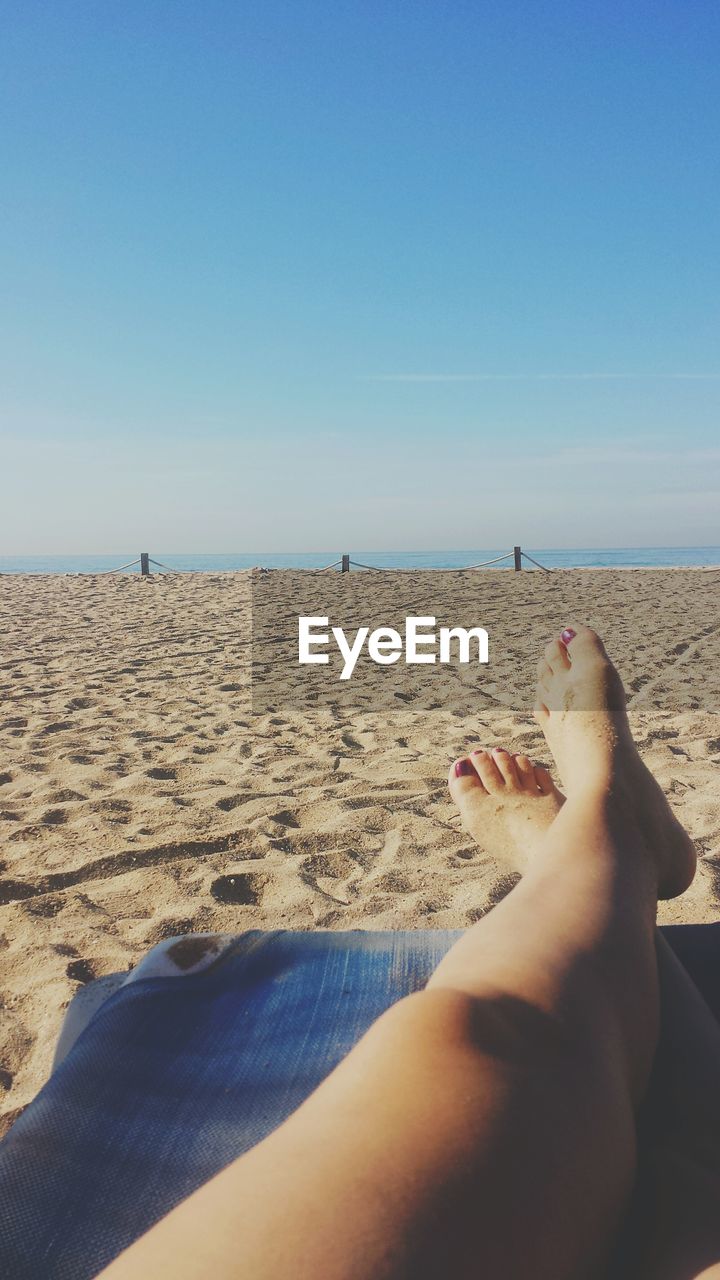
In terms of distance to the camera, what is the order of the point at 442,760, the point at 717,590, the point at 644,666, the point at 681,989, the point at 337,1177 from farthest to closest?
the point at 717,590
the point at 644,666
the point at 442,760
the point at 681,989
the point at 337,1177

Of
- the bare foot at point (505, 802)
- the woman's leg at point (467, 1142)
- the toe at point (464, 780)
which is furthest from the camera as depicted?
the toe at point (464, 780)

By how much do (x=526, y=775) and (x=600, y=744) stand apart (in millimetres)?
451

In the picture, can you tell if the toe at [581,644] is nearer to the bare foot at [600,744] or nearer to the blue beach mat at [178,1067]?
the bare foot at [600,744]

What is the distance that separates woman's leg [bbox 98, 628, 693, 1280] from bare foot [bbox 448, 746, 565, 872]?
35.7 inches

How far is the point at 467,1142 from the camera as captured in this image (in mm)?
604

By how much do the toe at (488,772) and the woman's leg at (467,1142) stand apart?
1149mm

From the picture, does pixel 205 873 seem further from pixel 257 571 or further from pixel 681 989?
pixel 257 571

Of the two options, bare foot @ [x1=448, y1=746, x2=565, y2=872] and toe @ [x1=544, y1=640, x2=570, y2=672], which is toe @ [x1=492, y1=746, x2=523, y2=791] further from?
toe @ [x1=544, y1=640, x2=570, y2=672]

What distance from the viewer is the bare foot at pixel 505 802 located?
1.84 m

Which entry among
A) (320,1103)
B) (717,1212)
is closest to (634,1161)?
Result: (717,1212)

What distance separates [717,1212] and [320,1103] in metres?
0.41

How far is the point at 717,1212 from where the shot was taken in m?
0.76

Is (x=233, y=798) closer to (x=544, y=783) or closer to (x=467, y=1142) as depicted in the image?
(x=544, y=783)

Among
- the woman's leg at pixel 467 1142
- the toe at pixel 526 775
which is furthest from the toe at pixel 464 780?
the woman's leg at pixel 467 1142
